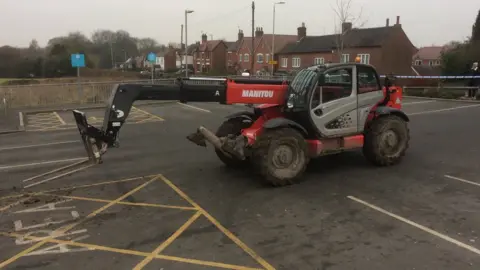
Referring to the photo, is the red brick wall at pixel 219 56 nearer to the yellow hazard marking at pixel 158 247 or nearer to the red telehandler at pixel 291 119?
the red telehandler at pixel 291 119

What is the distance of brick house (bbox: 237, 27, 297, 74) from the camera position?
220 ft

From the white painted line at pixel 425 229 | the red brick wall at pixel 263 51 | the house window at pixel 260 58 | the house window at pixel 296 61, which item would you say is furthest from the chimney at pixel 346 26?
the house window at pixel 260 58

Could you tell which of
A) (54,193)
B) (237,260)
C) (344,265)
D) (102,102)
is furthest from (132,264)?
(102,102)

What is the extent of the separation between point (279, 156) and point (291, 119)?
1064 mm

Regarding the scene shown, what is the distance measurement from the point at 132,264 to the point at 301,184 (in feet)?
13.8

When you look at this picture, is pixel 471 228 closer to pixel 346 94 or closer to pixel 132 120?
pixel 346 94

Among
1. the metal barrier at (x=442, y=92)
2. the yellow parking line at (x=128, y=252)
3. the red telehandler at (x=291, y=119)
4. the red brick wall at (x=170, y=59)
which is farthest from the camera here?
the red brick wall at (x=170, y=59)

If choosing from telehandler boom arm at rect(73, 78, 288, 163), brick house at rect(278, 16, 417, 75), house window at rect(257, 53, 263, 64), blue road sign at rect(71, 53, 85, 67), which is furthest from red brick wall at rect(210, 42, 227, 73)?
telehandler boom arm at rect(73, 78, 288, 163)

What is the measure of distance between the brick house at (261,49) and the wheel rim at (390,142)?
55.1 m

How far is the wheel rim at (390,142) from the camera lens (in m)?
9.45

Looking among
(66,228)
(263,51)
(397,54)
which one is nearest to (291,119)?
(66,228)

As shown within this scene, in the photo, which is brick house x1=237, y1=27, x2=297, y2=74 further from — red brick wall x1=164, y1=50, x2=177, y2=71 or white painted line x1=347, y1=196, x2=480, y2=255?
white painted line x1=347, y1=196, x2=480, y2=255

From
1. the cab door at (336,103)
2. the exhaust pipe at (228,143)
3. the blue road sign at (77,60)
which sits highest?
the blue road sign at (77,60)

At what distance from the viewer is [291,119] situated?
875 cm
